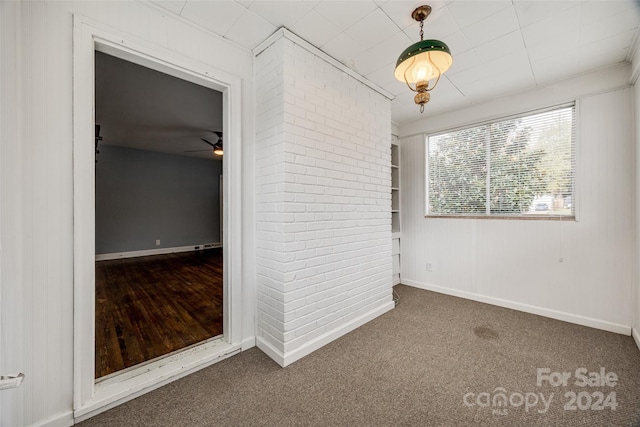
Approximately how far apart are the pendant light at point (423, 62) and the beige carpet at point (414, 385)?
6.27ft

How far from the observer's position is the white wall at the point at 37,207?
1297mm

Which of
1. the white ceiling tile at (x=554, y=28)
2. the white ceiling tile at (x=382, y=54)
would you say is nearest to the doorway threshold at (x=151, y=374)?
the white ceiling tile at (x=382, y=54)

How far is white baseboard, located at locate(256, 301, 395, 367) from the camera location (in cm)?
206

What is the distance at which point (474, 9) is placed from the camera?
1.86 meters

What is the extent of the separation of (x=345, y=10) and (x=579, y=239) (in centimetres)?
326

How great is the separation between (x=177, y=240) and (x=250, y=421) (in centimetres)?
677

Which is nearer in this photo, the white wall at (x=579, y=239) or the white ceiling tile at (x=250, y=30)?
the white ceiling tile at (x=250, y=30)

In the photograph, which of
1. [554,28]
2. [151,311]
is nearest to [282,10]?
[554,28]

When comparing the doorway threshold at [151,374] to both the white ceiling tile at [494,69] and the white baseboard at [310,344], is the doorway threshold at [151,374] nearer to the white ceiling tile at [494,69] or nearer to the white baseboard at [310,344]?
the white baseboard at [310,344]

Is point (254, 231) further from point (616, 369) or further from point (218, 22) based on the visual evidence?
point (616, 369)

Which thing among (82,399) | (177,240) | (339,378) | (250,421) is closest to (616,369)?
(339,378)

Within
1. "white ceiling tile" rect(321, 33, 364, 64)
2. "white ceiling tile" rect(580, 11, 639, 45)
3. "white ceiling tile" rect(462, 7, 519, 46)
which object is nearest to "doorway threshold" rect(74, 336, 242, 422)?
"white ceiling tile" rect(321, 33, 364, 64)

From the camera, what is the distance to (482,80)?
9.37 ft

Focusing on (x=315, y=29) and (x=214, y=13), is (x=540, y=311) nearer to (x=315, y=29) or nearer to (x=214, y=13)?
(x=315, y=29)
